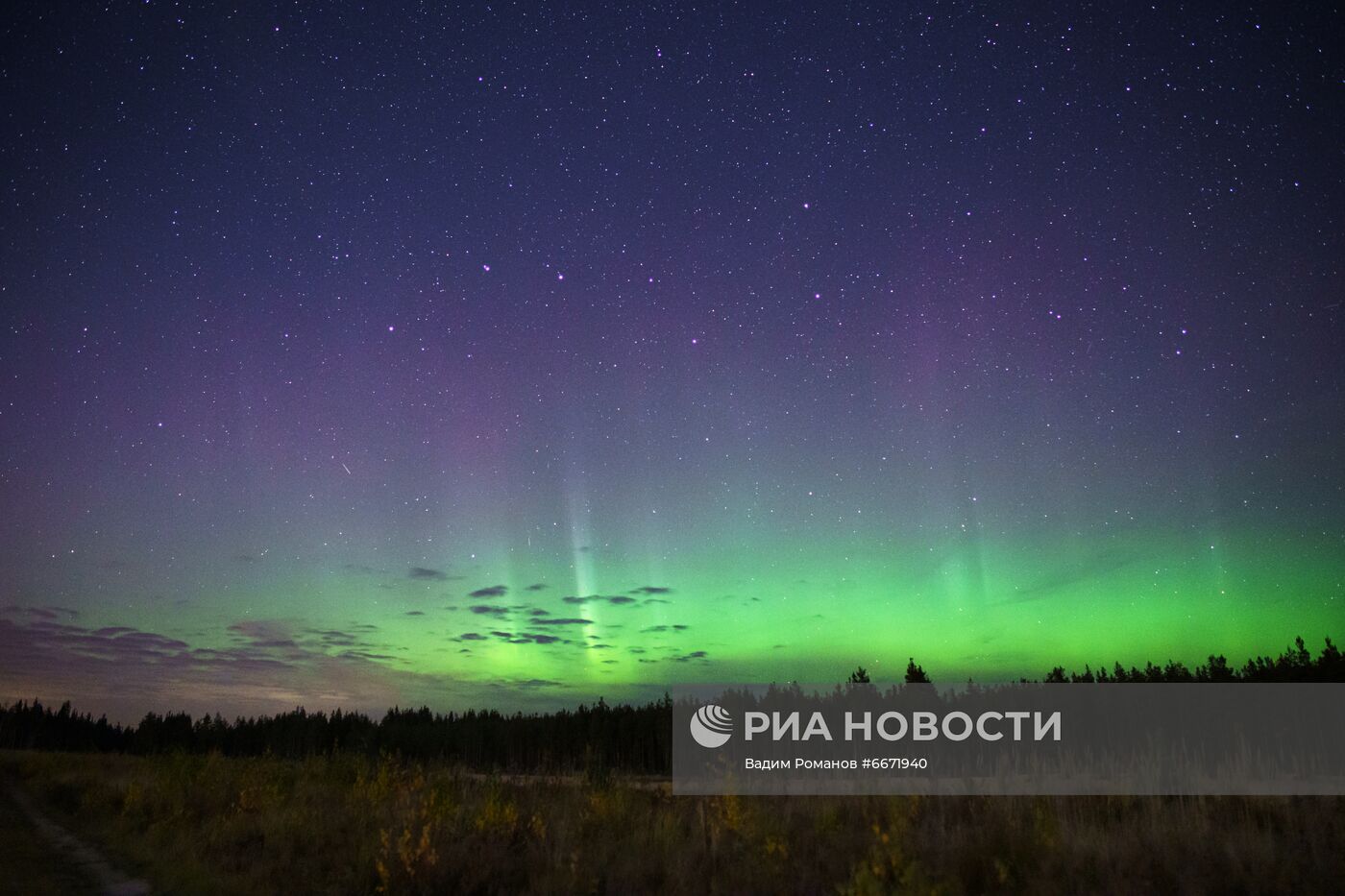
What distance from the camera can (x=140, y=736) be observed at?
13362 cm

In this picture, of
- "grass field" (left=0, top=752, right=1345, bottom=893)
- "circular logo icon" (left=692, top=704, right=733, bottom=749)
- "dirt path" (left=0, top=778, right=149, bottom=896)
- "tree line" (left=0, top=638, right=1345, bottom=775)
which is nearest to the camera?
"grass field" (left=0, top=752, right=1345, bottom=893)

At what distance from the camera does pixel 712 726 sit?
1709 cm

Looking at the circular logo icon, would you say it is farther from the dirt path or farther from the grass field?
the dirt path

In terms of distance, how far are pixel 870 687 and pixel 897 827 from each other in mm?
38420

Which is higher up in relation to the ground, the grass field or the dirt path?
the grass field

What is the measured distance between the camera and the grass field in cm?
775

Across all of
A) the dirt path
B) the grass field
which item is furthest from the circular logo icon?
the dirt path

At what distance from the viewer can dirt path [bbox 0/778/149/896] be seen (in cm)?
1084

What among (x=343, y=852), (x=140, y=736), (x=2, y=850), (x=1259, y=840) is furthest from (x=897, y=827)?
(x=140, y=736)

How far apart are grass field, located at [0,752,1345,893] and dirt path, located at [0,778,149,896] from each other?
13 centimetres

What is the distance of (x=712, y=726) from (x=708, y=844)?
262 inches

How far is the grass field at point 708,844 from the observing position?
7.75 m

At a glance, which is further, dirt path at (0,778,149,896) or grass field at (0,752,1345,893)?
dirt path at (0,778,149,896)

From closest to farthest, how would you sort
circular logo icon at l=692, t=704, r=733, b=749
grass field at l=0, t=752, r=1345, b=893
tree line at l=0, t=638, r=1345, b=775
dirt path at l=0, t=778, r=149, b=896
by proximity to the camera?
grass field at l=0, t=752, r=1345, b=893 → dirt path at l=0, t=778, r=149, b=896 → circular logo icon at l=692, t=704, r=733, b=749 → tree line at l=0, t=638, r=1345, b=775
